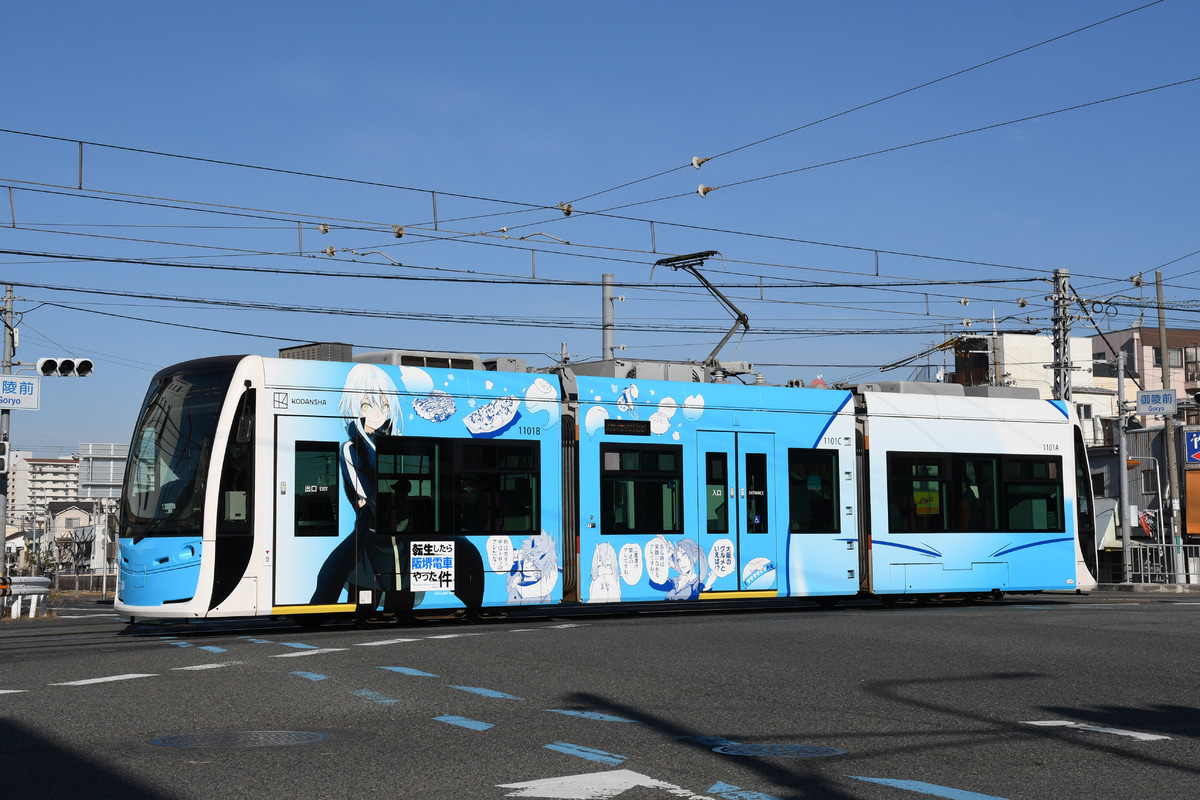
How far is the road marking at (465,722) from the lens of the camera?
7668mm

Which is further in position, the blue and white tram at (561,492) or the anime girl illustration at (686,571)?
the anime girl illustration at (686,571)

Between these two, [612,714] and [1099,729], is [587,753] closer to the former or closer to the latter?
[612,714]

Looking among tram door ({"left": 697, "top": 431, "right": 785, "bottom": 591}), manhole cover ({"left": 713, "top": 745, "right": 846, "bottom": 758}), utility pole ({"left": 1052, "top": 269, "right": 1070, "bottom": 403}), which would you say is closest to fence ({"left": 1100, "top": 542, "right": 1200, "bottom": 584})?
utility pole ({"left": 1052, "top": 269, "right": 1070, "bottom": 403})

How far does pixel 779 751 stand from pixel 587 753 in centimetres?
102

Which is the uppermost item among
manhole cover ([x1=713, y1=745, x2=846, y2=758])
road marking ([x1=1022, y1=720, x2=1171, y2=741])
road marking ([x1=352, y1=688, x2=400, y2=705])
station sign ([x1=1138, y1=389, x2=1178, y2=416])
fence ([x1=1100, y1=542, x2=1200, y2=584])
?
station sign ([x1=1138, y1=389, x2=1178, y2=416])

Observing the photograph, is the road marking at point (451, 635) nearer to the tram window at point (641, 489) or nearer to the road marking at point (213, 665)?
the road marking at point (213, 665)

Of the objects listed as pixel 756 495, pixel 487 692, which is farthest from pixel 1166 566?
pixel 487 692

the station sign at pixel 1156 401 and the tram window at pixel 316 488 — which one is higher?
the station sign at pixel 1156 401

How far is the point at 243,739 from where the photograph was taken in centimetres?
719

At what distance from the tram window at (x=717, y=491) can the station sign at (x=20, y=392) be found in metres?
12.4

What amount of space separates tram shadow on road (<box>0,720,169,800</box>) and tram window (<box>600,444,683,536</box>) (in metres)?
10.7

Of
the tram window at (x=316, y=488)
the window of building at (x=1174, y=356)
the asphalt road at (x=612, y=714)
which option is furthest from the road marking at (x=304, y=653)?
the window of building at (x=1174, y=356)

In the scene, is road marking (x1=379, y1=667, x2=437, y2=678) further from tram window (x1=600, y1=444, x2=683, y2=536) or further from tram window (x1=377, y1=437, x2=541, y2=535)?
tram window (x1=600, y1=444, x2=683, y2=536)

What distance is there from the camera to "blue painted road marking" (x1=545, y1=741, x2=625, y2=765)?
21.3 feet
